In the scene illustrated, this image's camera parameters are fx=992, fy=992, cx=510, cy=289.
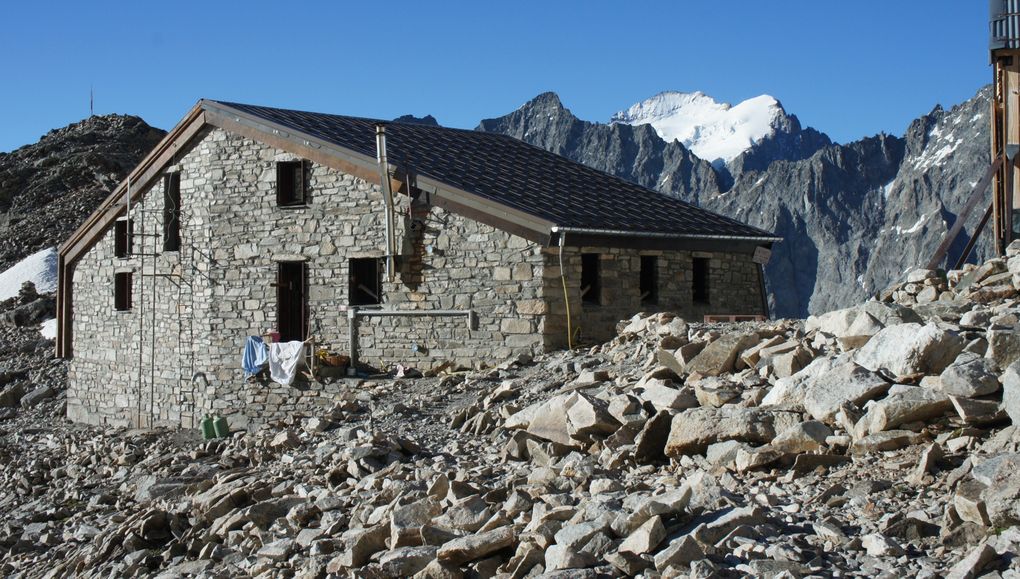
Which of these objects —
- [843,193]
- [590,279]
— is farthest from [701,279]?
[843,193]

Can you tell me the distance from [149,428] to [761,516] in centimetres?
1545

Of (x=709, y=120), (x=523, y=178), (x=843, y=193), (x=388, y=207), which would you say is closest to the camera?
(x=388, y=207)

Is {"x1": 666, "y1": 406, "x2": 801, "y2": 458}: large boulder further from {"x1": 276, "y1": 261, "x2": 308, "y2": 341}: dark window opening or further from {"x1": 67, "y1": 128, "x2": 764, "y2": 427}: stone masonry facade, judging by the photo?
{"x1": 276, "y1": 261, "x2": 308, "y2": 341}: dark window opening

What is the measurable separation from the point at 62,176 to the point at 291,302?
3944 cm

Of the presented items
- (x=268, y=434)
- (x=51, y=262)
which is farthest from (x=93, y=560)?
(x=51, y=262)

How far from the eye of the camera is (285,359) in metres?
17.2

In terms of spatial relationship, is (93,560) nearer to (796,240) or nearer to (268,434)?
(268,434)

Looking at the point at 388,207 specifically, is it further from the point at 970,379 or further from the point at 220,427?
the point at 970,379

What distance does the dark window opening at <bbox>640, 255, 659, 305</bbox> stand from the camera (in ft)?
57.1

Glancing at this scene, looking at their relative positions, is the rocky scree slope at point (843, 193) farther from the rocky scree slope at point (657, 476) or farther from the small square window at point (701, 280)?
the rocky scree slope at point (657, 476)

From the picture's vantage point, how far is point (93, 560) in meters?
10.5

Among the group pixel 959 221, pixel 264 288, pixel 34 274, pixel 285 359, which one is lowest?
pixel 285 359

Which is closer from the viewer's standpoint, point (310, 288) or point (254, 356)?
point (310, 288)

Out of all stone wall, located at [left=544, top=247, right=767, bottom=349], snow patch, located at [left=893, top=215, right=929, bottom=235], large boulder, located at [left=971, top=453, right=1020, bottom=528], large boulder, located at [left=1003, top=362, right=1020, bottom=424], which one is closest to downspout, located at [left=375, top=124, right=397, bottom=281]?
stone wall, located at [left=544, top=247, right=767, bottom=349]
